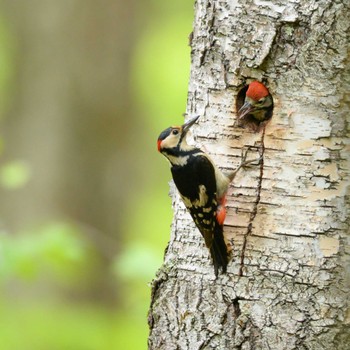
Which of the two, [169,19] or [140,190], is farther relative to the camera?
[169,19]

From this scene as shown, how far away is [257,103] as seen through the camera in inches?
154

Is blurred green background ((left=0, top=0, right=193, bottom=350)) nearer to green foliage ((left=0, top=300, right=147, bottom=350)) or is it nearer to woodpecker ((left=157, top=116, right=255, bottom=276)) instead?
green foliage ((left=0, top=300, right=147, bottom=350))

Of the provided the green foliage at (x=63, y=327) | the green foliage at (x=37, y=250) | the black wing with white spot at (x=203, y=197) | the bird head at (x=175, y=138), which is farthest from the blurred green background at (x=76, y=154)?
the black wing with white spot at (x=203, y=197)

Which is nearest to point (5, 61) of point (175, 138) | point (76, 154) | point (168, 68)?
point (76, 154)

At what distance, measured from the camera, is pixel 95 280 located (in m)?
8.57

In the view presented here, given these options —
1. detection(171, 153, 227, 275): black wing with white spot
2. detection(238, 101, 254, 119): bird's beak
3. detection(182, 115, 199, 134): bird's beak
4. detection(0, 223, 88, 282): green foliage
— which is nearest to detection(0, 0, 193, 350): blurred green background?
detection(0, 223, 88, 282): green foliage

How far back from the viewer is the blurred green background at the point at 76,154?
26.8 feet

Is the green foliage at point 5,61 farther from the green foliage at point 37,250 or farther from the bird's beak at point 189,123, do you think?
the bird's beak at point 189,123

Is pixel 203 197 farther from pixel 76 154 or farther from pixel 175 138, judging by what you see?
pixel 76 154

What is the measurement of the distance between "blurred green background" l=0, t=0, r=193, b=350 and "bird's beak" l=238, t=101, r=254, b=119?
387cm

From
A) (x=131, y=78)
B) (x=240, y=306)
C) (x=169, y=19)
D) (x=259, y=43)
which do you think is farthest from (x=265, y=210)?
(x=169, y=19)

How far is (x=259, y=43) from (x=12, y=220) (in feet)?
16.8

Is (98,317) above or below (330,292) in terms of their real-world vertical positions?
above

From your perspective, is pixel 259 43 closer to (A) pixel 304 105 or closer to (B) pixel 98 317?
(A) pixel 304 105
